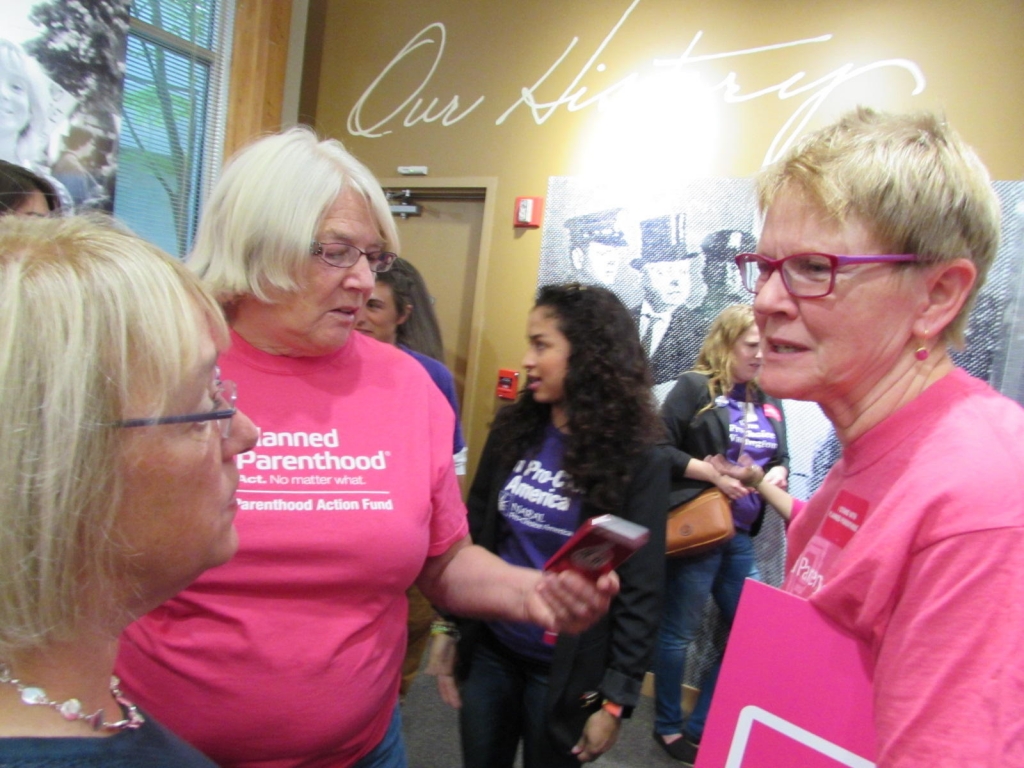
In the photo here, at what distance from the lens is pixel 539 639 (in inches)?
68.2

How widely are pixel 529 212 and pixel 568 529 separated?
2.46 m

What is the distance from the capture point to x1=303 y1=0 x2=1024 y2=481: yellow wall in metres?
2.83

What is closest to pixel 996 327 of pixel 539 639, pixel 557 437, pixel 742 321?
pixel 742 321

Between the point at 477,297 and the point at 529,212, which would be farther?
the point at 477,297

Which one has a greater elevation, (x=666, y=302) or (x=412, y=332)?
(x=666, y=302)

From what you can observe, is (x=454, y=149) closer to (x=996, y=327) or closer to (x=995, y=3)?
(x=995, y=3)

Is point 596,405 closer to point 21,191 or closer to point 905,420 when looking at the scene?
point 905,420

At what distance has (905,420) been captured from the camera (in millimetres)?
823

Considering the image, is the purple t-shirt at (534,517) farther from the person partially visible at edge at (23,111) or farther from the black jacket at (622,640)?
the person partially visible at edge at (23,111)

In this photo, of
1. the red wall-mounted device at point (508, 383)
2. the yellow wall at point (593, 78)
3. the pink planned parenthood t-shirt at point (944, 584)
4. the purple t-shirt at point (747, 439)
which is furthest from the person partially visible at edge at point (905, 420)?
the red wall-mounted device at point (508, 383)

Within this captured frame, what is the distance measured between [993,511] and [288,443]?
3.29 feet

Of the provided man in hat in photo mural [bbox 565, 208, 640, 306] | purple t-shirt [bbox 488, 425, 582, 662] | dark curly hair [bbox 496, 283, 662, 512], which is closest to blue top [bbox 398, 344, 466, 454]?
dark curly hair [bbox 496, 283, 662, 512]

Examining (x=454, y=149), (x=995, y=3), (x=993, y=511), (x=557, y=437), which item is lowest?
(x=557, y=437)

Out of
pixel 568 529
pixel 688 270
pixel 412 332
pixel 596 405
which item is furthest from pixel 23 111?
pixel 688 270
